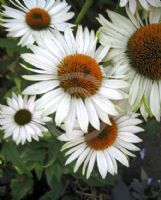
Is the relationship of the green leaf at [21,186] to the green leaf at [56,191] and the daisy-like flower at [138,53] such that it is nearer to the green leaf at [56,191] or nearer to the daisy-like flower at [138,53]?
the green leaf at [56,191]

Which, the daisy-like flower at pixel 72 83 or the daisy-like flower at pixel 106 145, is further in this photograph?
the daisy-like flower at pixel 106 145

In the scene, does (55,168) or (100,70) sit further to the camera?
(55,168)

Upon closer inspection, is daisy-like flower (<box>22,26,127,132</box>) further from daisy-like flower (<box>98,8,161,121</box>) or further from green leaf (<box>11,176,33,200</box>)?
green leaf (<box>11,176,33,200</box>)

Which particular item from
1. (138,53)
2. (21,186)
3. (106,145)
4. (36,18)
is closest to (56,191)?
(21,186)

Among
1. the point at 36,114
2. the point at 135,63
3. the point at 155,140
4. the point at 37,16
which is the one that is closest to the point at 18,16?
the point at 37,16

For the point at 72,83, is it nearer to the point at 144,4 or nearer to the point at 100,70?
the point at 100,70

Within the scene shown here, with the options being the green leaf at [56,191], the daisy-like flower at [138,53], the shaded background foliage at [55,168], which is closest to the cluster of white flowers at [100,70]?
the daisy-like flower at [138,53]

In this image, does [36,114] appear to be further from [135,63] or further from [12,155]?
[135,63]
